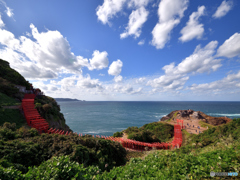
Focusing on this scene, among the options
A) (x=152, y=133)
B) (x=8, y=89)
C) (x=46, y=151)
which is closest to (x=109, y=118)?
(x=152, y=133)

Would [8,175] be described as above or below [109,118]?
above

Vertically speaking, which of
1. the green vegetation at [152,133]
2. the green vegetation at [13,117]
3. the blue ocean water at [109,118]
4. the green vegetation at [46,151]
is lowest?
the blue ocean water at [109,118]

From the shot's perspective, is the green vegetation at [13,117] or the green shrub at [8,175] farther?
the green vegetation at [13,117]

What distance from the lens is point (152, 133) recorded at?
2422 cm

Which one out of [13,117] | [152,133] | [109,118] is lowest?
[109,118]

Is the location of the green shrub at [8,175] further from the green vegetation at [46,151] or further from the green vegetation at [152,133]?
the green vegetation at [152,133]

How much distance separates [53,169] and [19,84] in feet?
96.4

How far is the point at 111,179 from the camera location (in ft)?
13.4

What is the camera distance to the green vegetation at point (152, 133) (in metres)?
20.6

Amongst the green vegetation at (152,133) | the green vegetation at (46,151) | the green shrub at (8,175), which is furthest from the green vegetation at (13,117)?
the green vegetation at (152,133)

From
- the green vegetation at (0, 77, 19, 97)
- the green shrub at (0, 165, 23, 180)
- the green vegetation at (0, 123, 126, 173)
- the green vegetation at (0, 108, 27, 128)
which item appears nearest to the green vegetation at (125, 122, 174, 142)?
the green vegetation at (0, 123, 126, 173)

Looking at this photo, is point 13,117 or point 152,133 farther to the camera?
point 152,133

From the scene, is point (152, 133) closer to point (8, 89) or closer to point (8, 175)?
point (8, 175)

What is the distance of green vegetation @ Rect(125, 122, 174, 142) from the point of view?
20.6m
